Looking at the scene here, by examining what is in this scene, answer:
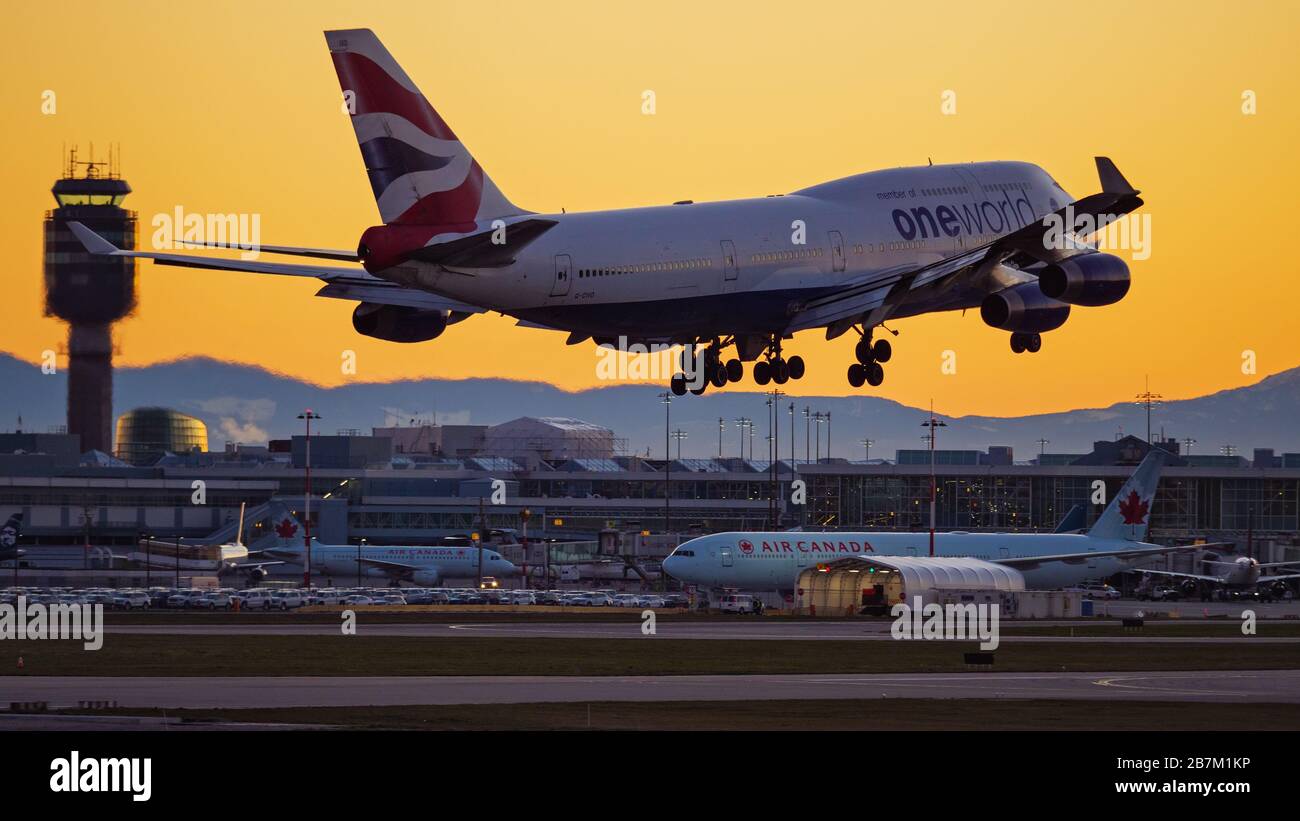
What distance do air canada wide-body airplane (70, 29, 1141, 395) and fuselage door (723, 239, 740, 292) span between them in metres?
0.05

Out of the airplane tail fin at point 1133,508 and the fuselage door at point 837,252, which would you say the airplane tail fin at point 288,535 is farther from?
the fuselage door at point 837,252

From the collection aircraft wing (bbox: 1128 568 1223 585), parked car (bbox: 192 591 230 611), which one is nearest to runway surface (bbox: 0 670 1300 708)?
parked car (bbox: 192 591 230 611)

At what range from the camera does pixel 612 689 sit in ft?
197

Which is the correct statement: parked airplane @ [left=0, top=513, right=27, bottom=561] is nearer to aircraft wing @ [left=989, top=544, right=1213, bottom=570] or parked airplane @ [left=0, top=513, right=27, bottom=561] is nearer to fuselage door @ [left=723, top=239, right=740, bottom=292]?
aircraft wing @ [left=989, top=544, right=1213, bottom=570]

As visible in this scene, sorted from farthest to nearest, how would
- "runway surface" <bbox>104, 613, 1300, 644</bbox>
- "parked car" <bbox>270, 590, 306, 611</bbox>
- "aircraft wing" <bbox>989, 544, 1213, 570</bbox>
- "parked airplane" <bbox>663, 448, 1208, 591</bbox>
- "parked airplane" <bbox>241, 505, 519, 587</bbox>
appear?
1. "parked airplane" <bbox>241, 505, 519, 587</bbox>
2. "aircraft wing" <bbox>989, 544, 1213, 570</bbox>
3. "parked car" <bbox>270, 590, 306, 611</bbox>
4. "parked airplane" <bbox>663, 448, 1208, 591</bbox>
5. "runway surface" <bbox>104, 613, 1300, 644</bbox>

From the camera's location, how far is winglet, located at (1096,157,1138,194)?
52281 millimetres

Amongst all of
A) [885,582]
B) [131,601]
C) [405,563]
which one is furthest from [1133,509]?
[131,601]

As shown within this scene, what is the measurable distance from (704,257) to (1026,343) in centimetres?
1128

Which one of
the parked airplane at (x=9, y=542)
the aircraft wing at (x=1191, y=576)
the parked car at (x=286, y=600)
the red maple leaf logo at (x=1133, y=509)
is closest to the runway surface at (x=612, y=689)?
the parked car at (x=286, y=600)

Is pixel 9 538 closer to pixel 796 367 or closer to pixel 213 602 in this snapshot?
pixel 213 602

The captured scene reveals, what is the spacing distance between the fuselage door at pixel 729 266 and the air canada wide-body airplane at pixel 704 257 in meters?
0.05

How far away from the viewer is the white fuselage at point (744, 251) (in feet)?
167

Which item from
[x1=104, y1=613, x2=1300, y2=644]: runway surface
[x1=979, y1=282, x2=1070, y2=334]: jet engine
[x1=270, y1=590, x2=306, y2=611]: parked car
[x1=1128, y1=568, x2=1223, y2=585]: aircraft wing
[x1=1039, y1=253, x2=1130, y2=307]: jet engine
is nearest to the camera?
[x1=1039, y1=253, x2=1130, y2=307]: jet engine
